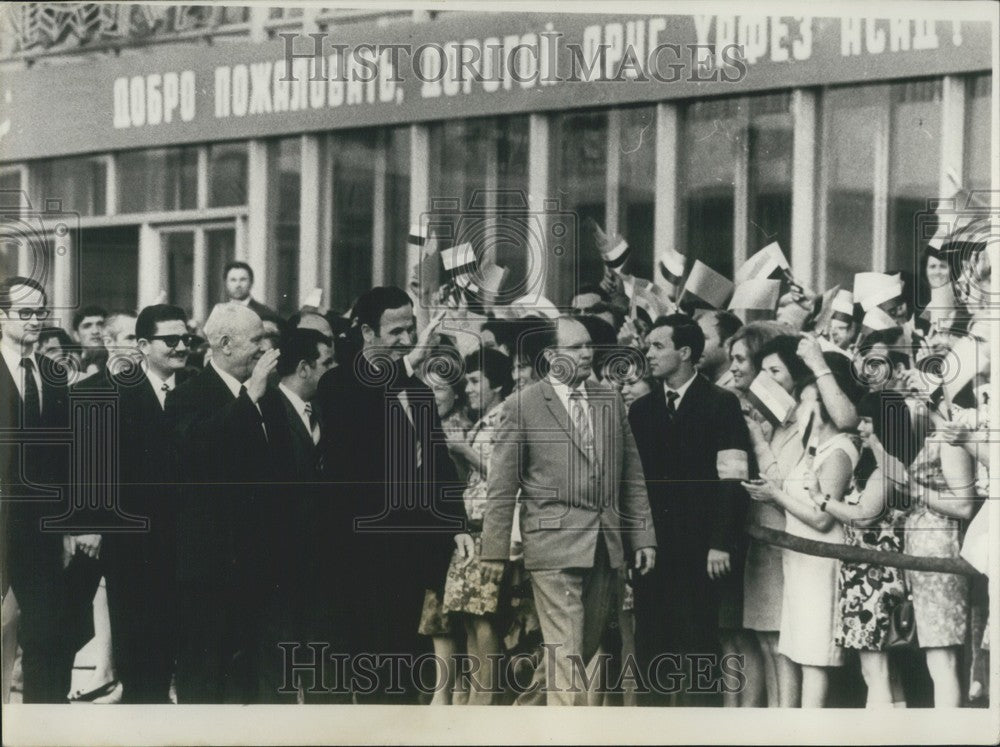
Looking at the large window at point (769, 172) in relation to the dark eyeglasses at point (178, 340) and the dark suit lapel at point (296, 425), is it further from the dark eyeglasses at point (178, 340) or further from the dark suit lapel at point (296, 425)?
the dark eyeglasses at point (178, 340)

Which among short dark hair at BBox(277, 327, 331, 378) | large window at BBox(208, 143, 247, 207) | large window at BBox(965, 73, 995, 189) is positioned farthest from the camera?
large window at BBox(208, 143, 247, 207)

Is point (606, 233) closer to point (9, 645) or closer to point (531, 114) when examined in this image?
point (531, 114)

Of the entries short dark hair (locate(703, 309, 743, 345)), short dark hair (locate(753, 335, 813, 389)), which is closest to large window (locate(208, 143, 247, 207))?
short dark hair (locate(703, 309, 743, 345))

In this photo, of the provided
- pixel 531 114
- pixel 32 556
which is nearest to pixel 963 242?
pixel 531 114

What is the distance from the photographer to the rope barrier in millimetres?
6164

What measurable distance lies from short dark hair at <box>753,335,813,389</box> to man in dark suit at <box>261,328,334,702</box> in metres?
1.79

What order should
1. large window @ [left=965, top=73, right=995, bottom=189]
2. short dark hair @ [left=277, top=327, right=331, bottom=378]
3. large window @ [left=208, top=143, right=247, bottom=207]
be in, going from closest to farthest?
1. large window @ [left=965, top=73, right=995, bottom=189]
2. short dark hair @ [left=277, top=327, right=331, bottom=378]
3. large window @ [left=208, top=143, right=247, bottom=207]

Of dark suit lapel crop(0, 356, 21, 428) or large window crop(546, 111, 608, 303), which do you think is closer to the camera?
large window crop(546, 111, 608, 303)

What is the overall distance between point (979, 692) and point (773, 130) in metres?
2.51

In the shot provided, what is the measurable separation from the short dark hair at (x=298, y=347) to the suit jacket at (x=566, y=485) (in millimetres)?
830

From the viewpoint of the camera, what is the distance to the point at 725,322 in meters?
6.16

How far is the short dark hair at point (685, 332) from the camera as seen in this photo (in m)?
6.16

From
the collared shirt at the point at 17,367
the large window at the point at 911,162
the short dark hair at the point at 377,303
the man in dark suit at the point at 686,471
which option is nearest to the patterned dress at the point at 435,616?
the short dark hair at the point at 377,303

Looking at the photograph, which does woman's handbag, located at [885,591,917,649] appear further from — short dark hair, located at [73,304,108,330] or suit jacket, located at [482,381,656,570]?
short dark hair, located at [73,304,108,330]
